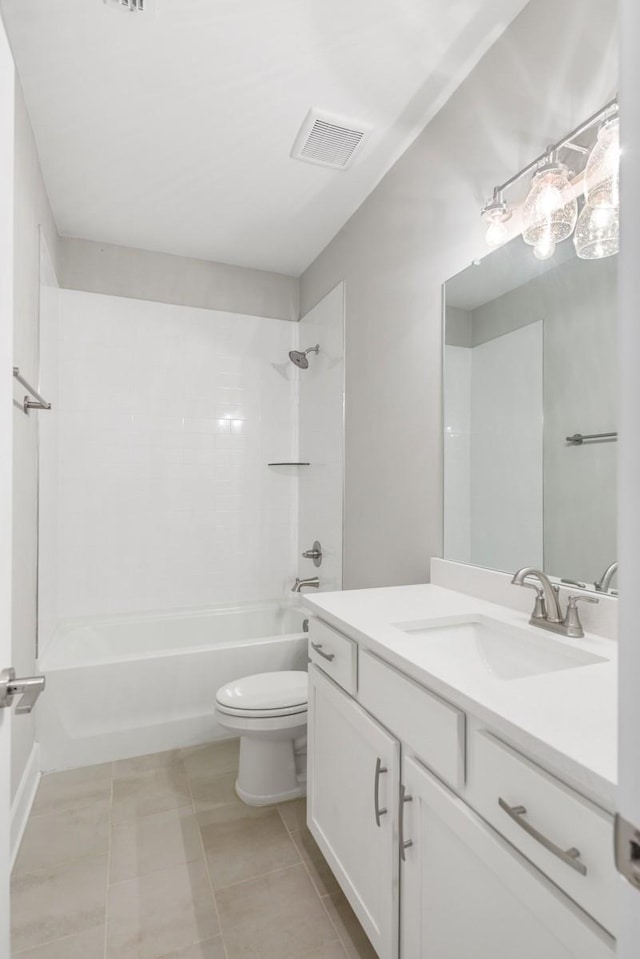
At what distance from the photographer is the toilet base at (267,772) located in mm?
1937

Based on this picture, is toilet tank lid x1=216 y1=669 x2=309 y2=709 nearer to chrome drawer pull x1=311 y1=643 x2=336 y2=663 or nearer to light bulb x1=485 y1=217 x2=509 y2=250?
chrome drawer pull x1=311 y1=643 x2=336 y2=663

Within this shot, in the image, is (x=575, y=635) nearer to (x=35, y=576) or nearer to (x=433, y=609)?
(x=433, y=609)

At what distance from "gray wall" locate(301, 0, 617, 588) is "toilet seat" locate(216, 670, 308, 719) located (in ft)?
1.80

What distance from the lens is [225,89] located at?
1.73 m

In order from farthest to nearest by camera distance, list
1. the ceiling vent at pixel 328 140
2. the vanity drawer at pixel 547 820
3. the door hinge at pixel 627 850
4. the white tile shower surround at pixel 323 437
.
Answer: the white tile shower surround at pixel 323 437
the ceiling vent at pixel 328 140
the vanity drawer at pixel 547 820
the door hinge at pixel 627 850

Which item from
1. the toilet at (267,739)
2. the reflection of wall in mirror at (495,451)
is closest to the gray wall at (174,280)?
the reflection of wall in mirror at (495,451)

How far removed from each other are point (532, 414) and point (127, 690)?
2.06 meters

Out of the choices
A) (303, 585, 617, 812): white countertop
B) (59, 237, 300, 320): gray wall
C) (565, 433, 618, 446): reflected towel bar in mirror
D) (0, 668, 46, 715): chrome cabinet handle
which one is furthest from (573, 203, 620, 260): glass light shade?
(59, 237, 300, 320): gray wall

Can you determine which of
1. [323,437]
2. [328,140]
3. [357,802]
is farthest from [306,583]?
[328,140]

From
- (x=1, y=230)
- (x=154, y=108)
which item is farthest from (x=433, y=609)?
(x=154, y=108)

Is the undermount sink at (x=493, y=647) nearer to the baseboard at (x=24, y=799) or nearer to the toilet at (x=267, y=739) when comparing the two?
the toilet at (x=267, y=739)

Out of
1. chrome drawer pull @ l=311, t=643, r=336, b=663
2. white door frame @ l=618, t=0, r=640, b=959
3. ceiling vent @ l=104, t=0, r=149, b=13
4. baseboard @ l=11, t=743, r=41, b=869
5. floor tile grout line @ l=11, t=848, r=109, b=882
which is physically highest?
ceiling vent @ l=104, t=0, r=149, b=13

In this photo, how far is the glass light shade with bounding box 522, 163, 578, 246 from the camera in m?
1.26

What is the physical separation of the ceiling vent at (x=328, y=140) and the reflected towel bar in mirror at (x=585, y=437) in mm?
1432
